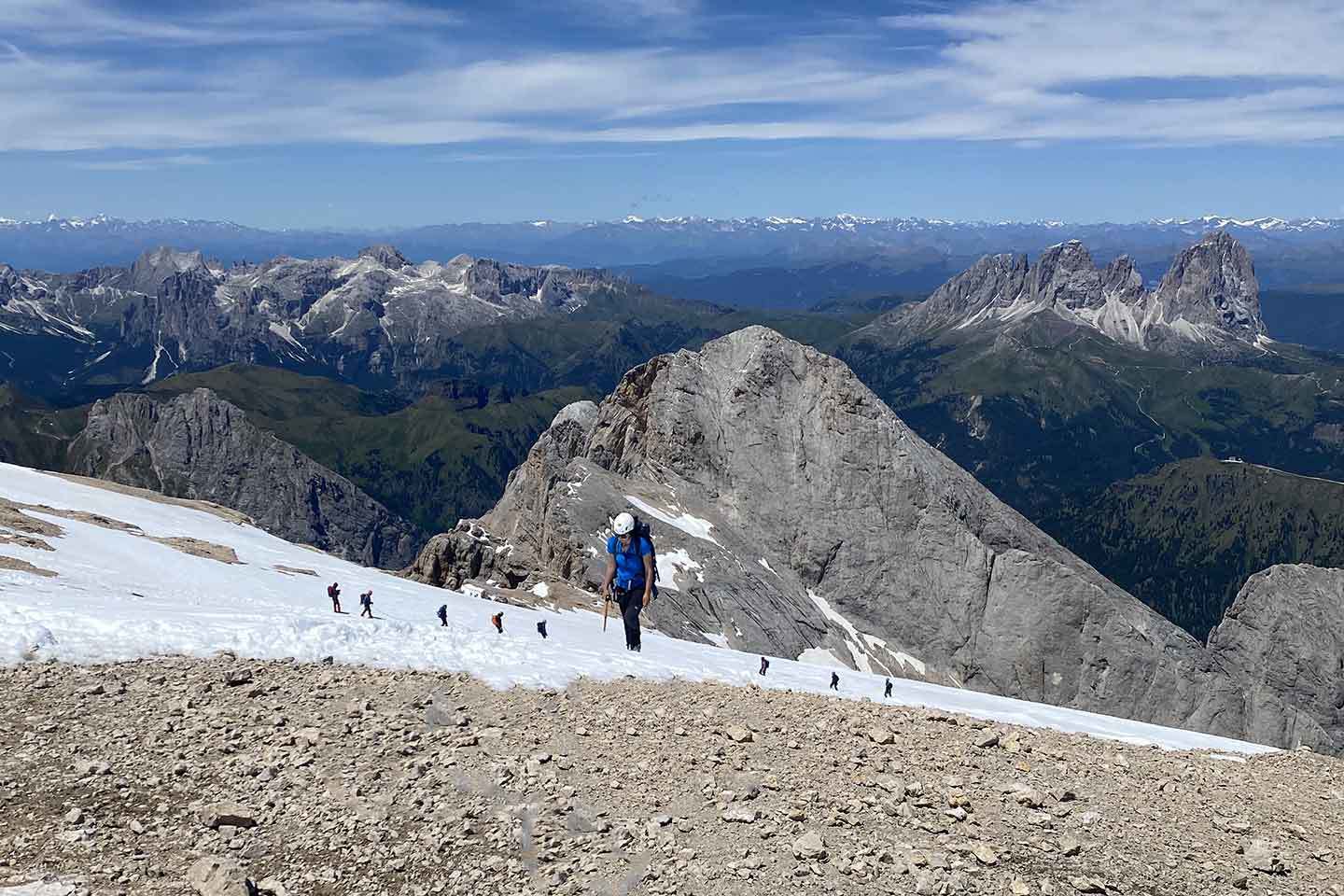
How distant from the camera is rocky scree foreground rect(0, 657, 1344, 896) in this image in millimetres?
13008

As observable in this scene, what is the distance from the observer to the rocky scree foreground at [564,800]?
42.7 ft

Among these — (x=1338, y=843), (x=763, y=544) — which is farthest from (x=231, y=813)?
(x=763, y=544)

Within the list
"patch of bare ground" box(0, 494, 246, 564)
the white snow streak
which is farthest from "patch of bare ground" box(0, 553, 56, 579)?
the white snow streak

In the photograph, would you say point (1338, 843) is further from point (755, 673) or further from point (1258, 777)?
point (755, 673)

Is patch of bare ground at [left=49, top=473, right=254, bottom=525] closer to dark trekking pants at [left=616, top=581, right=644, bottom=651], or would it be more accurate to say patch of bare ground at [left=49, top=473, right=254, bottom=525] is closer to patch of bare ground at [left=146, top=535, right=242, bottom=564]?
patch of bare ground at [left=146, top=535, right=242, bottom=564]

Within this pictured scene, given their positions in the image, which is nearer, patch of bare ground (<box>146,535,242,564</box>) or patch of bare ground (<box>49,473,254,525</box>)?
patch of bare ground (<box>146,535,242,564</box>)

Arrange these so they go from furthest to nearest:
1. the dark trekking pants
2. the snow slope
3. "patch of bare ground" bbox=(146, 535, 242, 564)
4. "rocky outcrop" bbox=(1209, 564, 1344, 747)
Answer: "rocky outcrop" bbox=(1209, 564, 1344, 747) < "patch of bare ground" bbox=(146, 535, 242, 564) < the dark trekking pants < the snow slope

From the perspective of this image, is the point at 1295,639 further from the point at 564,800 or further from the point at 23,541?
Answer: the point at 23,541

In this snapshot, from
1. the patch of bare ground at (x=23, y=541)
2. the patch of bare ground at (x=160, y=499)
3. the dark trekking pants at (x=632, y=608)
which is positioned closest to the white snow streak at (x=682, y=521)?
the patch of bare ground at (x=160, y=499)

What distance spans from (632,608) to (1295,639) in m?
111

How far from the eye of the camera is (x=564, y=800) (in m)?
14.9

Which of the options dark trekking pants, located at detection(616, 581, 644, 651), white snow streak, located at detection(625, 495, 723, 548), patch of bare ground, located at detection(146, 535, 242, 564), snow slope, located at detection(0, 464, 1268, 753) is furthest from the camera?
white snow streak, located at detection(625, 495, 723, 548)

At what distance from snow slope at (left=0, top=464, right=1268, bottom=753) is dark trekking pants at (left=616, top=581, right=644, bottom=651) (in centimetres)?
56

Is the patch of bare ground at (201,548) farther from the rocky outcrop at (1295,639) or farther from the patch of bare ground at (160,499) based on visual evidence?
the rocky outcrop at (1295,639)
